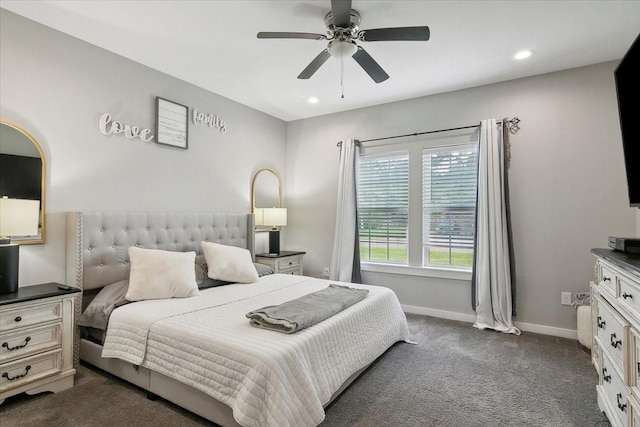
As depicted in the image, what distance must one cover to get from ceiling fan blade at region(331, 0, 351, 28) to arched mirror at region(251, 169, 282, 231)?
265 centimetres

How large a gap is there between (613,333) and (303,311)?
1.72m

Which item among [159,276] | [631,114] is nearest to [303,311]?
[159,276]

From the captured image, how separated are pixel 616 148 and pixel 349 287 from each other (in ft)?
9.52

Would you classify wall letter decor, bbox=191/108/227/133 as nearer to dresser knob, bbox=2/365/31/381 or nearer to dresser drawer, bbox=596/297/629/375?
dresser knob, bbox=2/365/31/381

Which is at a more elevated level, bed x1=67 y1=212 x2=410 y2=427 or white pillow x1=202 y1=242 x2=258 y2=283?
white pillow x1=202 y1=242 x2=258 y2=283

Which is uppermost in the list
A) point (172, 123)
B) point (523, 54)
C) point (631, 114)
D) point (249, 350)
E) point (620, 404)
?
point (523, 54)

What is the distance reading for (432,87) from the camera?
3.83 metres

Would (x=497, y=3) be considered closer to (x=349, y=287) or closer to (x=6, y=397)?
(x=349, y=287)

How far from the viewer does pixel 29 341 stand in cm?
214

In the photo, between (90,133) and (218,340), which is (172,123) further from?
(218,340)

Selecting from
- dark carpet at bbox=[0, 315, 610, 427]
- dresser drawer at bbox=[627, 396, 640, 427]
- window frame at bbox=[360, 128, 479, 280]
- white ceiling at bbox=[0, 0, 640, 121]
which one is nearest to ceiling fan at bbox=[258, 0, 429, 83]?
white ceiling at bbox=[0, 0, 640, 121]

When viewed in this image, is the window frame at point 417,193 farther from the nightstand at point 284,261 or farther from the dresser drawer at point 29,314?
the dresser drawer at point 29,314

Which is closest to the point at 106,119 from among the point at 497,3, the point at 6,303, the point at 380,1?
the point at 6,303

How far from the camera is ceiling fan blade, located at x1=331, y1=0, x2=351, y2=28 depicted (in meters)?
2.03
